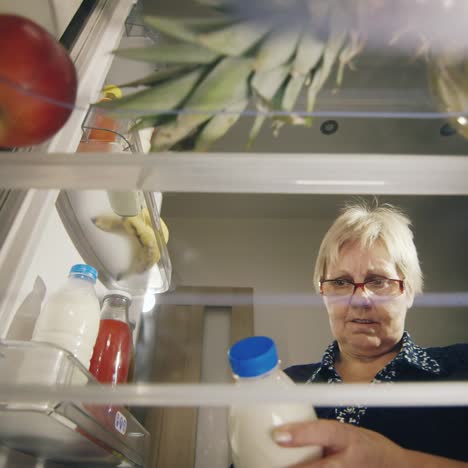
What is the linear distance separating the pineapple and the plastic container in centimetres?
33

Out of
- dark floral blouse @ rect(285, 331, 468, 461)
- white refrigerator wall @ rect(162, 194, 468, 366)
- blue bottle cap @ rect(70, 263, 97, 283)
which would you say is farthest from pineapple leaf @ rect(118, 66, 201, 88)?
white refrigerator wall @ rect(162, 194, 468, 366)

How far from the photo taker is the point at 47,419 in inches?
16.5

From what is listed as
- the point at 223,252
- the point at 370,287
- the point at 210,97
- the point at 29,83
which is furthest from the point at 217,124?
the point at 223,252

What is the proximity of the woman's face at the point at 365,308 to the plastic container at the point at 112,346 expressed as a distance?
361 mm

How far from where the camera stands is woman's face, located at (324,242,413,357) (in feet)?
2.34

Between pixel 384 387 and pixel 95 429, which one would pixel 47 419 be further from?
pixel 384 387

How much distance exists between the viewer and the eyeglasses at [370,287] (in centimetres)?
77

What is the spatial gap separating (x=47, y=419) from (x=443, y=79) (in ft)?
1.76

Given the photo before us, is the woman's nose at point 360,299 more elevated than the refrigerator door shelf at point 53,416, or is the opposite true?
the woman's nose at point 360,299

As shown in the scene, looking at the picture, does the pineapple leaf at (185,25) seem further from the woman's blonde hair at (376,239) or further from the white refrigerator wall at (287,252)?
the white refrigerator wall at (287,252)

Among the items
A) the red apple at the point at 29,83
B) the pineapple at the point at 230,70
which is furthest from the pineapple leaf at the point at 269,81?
the red apple at the point at 29,83

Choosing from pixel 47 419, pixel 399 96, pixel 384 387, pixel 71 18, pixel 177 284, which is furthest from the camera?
pixel 177 284

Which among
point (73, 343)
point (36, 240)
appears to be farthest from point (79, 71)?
point (73, 343)

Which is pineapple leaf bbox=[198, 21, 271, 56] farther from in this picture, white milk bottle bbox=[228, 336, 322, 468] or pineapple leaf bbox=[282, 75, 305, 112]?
white milk bottle bbox=[228, 336, 322, 468]
